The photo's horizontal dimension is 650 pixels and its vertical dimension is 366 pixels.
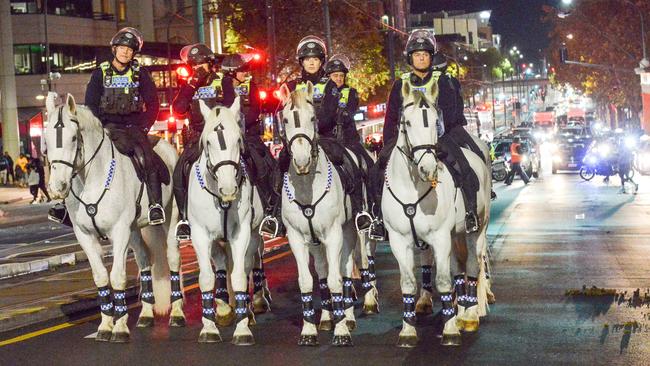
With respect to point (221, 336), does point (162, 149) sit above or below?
above

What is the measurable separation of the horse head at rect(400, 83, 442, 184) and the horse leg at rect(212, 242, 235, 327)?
2.90 m

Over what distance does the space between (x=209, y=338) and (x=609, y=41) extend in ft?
234

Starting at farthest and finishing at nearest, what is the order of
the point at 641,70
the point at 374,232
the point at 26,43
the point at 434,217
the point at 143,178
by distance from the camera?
the point at 26,43 → the point at 641,70 → the point at 143,178 → the point at 374,232 → the point at 434,217

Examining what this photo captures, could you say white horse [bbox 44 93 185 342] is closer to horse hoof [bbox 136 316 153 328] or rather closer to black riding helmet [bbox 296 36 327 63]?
horse hoof [bbox 136 316 153 328]

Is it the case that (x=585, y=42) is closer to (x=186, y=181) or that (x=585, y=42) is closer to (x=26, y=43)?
(x=26, y=43)

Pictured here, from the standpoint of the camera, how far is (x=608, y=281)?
15984 millimetres

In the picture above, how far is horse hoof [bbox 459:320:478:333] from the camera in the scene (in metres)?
12.3

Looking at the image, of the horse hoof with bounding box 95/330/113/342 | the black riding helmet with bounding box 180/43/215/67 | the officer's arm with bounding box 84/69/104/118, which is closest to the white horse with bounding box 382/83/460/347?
the black riding helmet with bounding box 180/43/215/67

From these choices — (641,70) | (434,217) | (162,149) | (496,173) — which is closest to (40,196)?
(496,173)

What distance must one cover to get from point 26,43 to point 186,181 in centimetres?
6245

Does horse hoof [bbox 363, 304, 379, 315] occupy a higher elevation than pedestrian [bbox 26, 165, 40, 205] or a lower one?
lower

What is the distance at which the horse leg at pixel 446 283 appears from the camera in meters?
11.6

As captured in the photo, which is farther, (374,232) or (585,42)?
(585,42)

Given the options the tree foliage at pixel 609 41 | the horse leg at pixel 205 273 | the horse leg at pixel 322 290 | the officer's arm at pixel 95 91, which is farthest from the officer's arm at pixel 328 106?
the tree foliage at pixel 609 41
